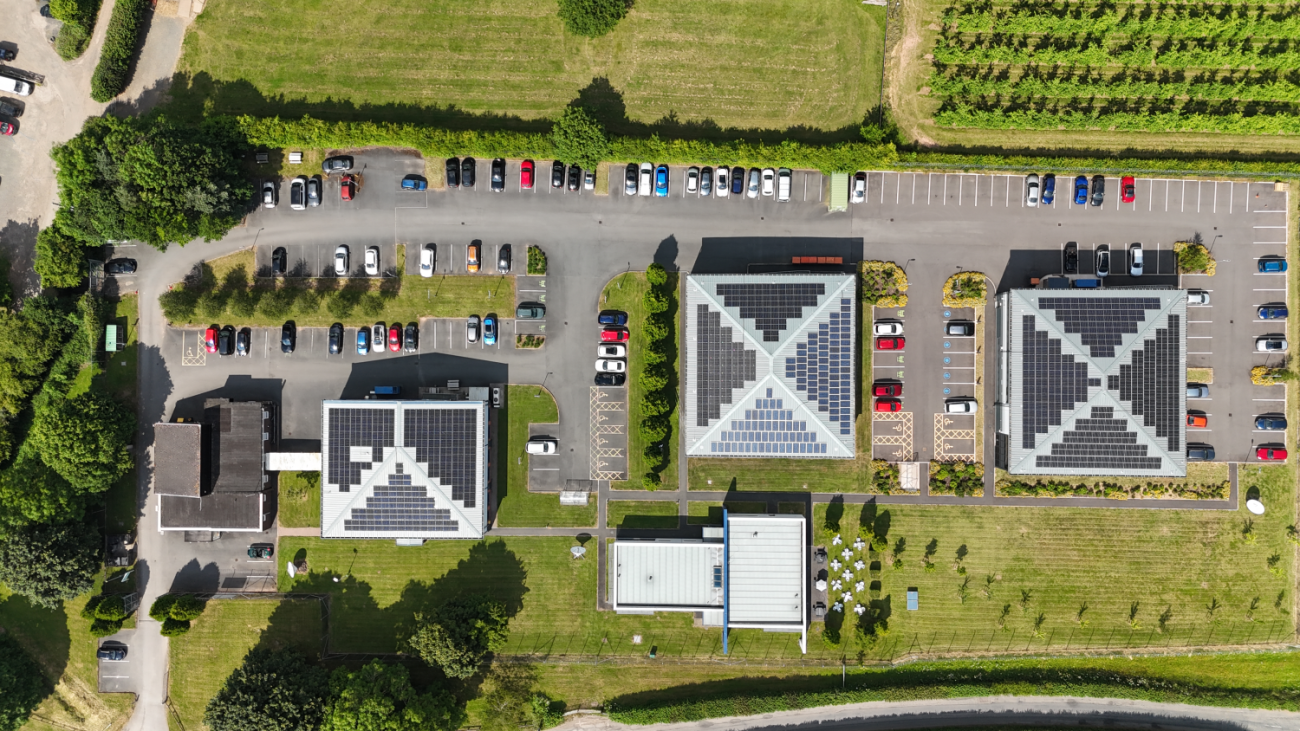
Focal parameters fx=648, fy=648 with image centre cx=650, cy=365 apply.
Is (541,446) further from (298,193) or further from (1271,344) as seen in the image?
(1271,344)

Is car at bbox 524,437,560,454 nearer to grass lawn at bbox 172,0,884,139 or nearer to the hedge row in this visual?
grass lawn at bbox 172,0,884,139

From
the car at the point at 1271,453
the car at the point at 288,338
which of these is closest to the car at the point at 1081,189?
the car at the point at 1271,453

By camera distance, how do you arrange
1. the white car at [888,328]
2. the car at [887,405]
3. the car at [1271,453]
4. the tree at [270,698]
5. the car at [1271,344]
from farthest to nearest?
the car at [887,405] → the white car at [888,328] → the car at [1271,453] → the car at [1271,344] → the tree at [270,698]

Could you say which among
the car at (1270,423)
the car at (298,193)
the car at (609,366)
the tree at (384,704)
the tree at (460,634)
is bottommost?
the tree at (384,704)

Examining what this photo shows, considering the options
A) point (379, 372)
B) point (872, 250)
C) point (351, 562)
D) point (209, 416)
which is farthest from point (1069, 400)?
point (209, 416)

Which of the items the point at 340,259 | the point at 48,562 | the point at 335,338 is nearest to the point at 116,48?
the point at 340,259

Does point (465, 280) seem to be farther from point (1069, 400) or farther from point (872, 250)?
point (1069, 400)

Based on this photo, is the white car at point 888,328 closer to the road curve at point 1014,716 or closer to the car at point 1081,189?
the car at point 1081,189
